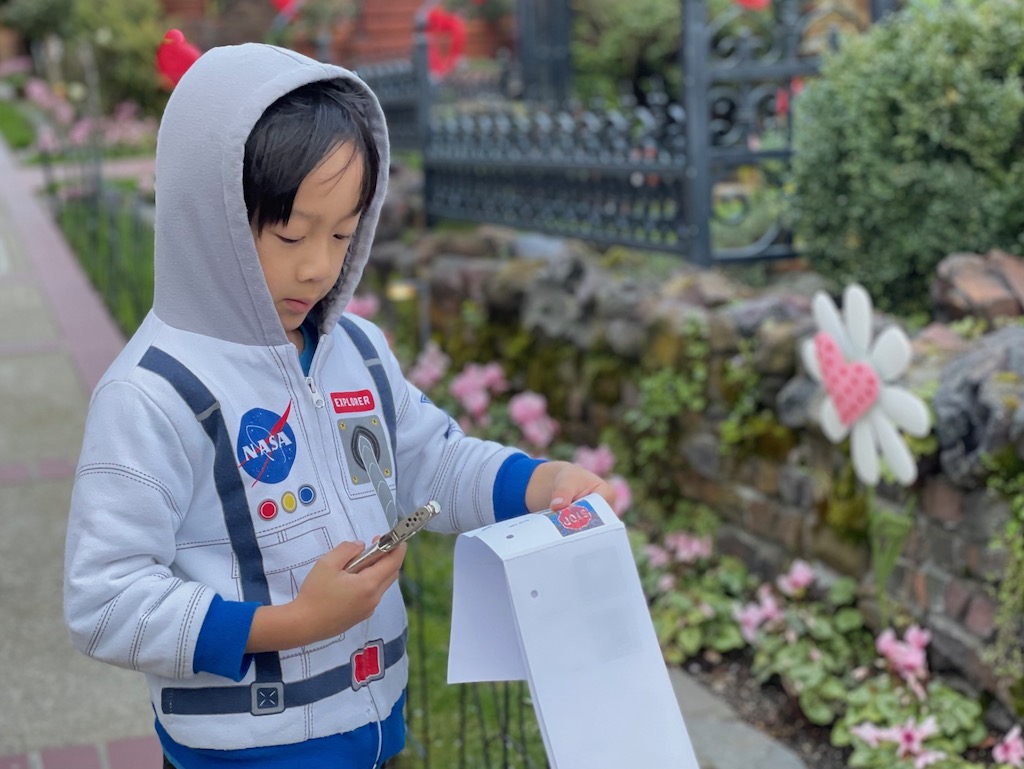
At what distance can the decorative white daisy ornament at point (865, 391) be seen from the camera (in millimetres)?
3229

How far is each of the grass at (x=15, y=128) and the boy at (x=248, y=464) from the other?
1319 cm

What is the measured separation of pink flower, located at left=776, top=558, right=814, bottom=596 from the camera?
12.2 ft

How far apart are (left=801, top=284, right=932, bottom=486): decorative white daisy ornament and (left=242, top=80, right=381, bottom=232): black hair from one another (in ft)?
6.63

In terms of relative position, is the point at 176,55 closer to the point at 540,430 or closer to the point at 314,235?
the point at 314,235

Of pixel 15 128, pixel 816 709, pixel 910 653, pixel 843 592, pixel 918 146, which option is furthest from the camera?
pixel 15 128

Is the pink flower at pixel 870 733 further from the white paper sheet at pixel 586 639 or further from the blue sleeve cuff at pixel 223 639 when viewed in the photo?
the blue sleeve cuff at pixel 223 639

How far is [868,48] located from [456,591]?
11.6ft

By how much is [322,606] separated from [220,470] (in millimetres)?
215

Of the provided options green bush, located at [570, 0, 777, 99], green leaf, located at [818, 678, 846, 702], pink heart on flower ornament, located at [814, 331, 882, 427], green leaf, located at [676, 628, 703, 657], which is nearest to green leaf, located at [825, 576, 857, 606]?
green leaf, located at [818, 678, 846, 702]

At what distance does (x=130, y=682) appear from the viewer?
346 centimetres

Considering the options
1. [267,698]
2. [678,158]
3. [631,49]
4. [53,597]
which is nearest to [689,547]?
[678,158]

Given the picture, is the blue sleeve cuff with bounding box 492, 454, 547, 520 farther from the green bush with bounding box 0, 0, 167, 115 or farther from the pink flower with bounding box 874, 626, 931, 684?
the green bush with bounding box 0, 0, 167, 115

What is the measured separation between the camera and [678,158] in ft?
17.7

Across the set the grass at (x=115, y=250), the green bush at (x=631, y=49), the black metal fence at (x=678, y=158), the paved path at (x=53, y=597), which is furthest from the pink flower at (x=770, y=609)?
the green bush at (x=631, y=49)
